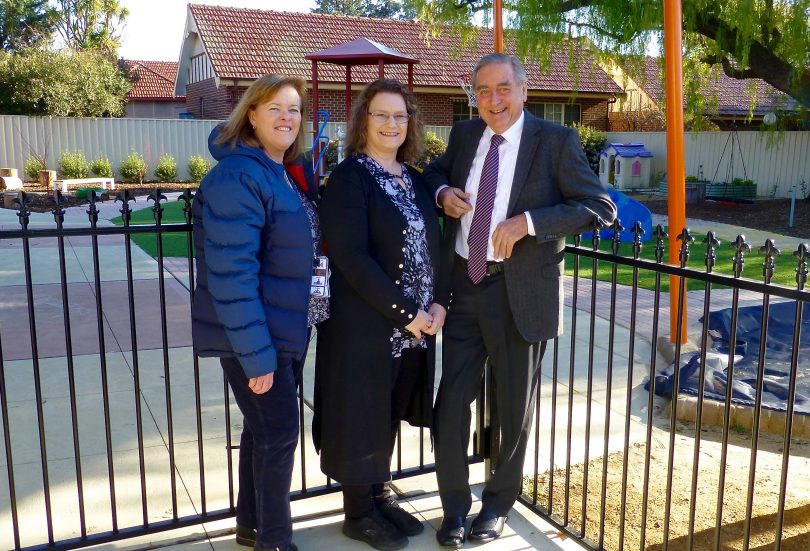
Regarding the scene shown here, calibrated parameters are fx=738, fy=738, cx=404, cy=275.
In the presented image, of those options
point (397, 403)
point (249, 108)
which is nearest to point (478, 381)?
point (397, 403)

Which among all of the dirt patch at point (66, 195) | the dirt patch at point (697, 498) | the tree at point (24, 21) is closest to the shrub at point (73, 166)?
the dirt patch at point (66, 195)

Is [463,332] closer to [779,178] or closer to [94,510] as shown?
[94,510]

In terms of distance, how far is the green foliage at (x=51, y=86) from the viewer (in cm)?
2084

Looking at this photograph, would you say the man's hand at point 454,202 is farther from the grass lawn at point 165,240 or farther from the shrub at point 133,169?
the shrub at point 133,169

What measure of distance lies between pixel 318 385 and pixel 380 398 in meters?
0.29

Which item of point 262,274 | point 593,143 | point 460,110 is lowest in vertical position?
point 262,274

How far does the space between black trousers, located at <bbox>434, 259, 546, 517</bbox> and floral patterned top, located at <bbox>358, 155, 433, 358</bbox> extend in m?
0.20

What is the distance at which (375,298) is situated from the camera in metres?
2.62

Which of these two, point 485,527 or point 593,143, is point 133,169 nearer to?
point 593,143

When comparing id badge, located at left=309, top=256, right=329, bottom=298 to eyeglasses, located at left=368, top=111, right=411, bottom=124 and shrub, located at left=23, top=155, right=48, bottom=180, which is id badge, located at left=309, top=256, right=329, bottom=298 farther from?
shrub, located at left=23, top=155, right=48, bottom=180

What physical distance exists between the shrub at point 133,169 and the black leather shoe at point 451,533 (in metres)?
19.4

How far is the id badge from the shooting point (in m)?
2.64

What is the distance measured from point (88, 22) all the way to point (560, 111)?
23.7 m

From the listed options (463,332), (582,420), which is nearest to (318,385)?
(463,332)
